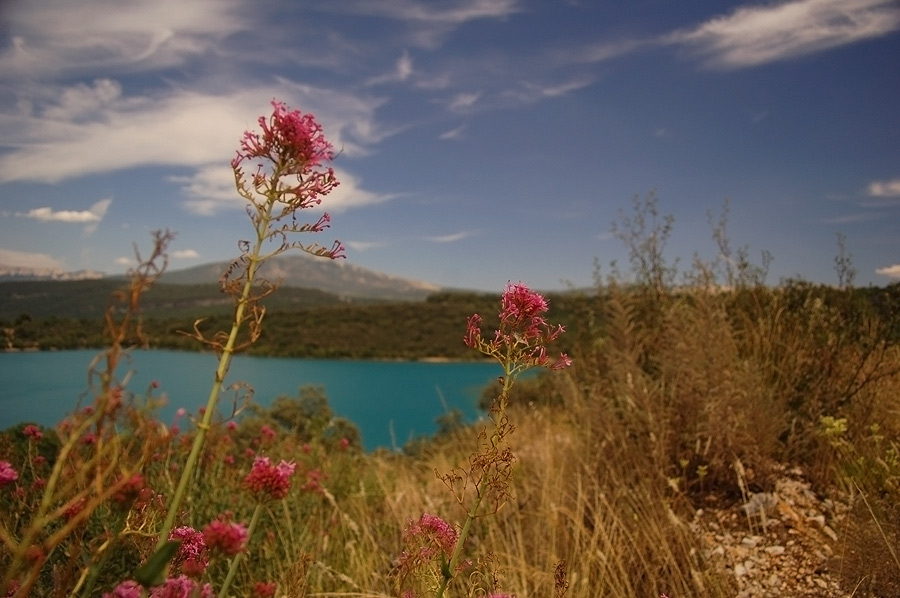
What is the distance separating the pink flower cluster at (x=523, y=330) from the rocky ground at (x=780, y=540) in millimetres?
1971

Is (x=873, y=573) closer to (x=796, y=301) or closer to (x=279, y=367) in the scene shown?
(x=796, y=301)

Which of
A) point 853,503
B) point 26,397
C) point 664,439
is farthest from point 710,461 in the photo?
point 26,397

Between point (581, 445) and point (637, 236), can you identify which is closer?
point (581, 445)

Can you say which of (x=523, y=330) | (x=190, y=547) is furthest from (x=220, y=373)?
(x=523, y=330)

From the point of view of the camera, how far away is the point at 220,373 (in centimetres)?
83

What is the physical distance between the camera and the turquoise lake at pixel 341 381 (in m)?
18.5

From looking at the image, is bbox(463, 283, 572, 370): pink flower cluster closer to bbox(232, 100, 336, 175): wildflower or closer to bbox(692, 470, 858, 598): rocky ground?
bbox(232, 100, 336, 175): wildflower

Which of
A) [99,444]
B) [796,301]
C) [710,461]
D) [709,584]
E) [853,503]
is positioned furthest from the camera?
[796,301]

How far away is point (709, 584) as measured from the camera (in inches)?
96.9

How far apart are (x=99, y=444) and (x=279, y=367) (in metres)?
54.3

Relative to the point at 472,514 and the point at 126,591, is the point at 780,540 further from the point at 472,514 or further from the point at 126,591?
the point at 126,591

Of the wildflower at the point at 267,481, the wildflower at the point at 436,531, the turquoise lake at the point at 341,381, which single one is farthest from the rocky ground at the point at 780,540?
the turquoise lake at the point at 341,381

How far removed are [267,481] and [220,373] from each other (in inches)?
11.0

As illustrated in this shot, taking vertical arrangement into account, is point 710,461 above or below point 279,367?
above
